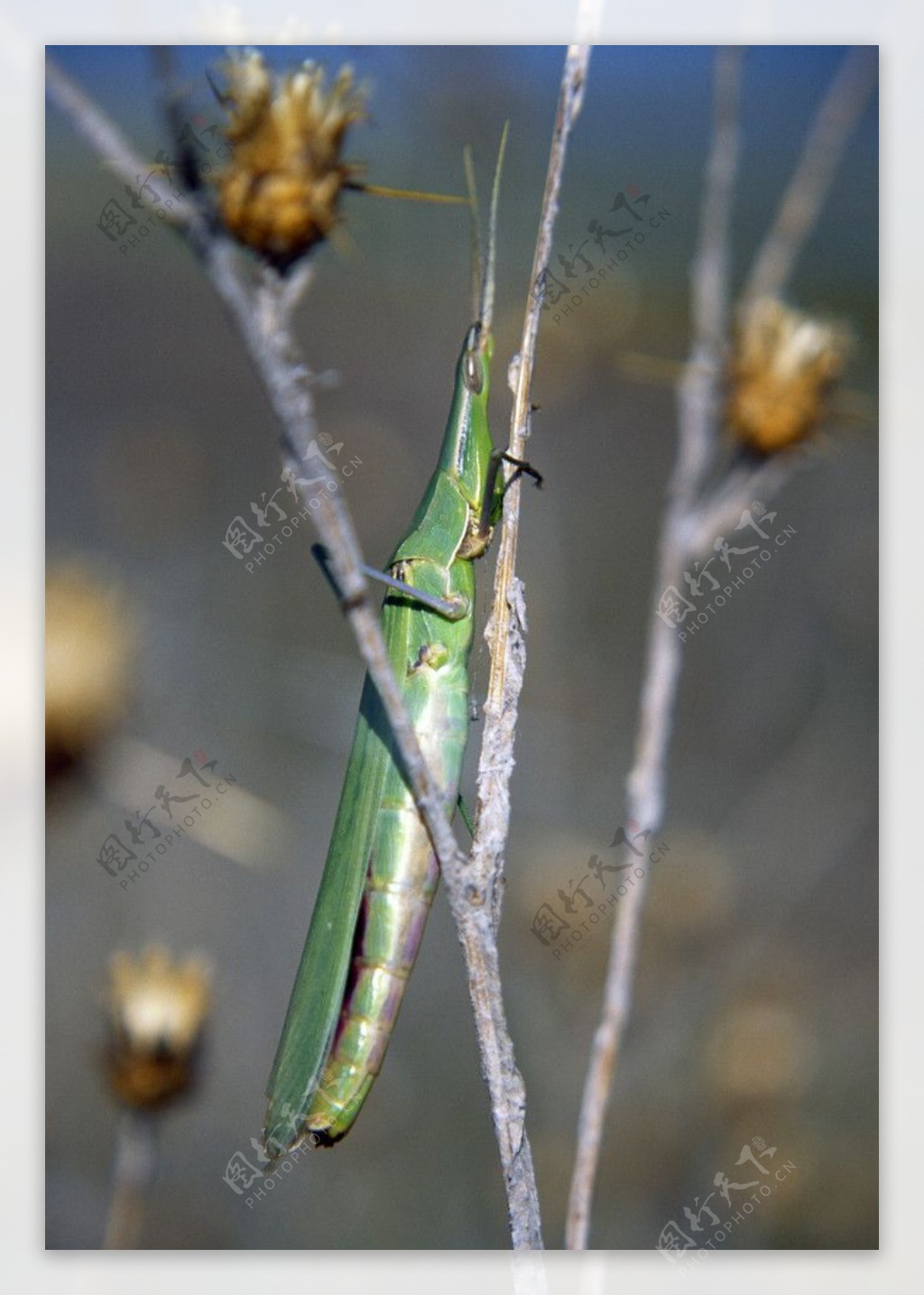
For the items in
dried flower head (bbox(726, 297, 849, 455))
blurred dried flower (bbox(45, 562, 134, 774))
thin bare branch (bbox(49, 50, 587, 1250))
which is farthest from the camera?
blurred dried flower (bbox(45, 562, 134, 774))

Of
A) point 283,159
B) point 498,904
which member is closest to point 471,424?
point 283,159

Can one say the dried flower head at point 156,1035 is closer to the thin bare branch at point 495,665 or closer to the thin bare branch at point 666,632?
the thin bare branch at point 495,665

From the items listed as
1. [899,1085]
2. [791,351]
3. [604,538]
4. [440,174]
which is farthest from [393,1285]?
[440,174]

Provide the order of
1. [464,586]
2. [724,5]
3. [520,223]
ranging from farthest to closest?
1. [520,223]
2. [724,5]
3. [464,586]

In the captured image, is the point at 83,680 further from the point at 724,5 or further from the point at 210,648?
the point at 724,5

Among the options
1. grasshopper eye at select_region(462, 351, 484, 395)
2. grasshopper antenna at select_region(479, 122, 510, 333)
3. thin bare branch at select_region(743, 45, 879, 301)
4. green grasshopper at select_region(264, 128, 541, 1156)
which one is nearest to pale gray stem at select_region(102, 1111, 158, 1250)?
green grasshopper at select_region(264, 128, 541, 1156)

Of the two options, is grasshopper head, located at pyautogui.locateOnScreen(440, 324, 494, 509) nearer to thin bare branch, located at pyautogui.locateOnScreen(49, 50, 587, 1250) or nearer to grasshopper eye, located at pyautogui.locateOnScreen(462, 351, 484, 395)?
grasshopper eye, located at pyautogui.locateOnScreen(462, 351, 484, 395)
